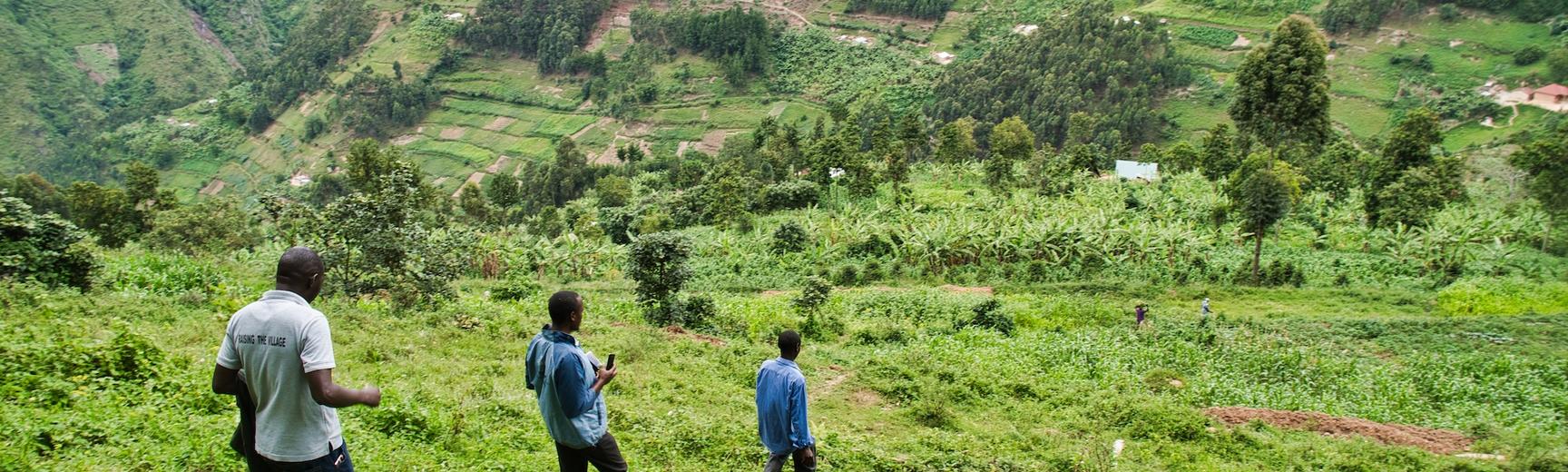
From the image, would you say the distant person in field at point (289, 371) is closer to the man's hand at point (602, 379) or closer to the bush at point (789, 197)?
the man's hand at point (602, 379)

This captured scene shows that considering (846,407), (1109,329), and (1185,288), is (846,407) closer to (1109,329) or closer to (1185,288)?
(1109,329)

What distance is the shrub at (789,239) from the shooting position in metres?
29.7

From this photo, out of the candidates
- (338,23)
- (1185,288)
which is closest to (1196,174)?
(1185,288)

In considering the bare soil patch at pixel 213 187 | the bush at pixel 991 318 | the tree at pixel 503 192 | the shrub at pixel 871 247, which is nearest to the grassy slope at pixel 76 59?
the bare soil patch at pixel 213 187

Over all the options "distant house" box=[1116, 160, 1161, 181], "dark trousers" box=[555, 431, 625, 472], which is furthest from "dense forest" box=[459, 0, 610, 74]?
"dark trousers" box=[555, 431, 625, 472]

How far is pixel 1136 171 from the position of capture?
39031 mm

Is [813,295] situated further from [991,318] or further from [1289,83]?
[1289,83]

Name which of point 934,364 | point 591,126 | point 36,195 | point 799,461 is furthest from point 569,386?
point 591,126

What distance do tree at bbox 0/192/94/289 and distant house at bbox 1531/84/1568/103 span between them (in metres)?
64.5

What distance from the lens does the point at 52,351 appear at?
7.46 m

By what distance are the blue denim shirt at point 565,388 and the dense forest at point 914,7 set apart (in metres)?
80.0

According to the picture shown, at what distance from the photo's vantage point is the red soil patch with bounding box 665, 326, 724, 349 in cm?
1509

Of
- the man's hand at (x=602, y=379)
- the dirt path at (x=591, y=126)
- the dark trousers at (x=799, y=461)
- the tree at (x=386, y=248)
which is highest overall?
the man's hand at (x=602, y=379)

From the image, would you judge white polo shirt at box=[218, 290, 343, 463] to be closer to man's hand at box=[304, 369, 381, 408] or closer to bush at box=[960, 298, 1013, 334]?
man's hand at box=[304, 369, 381, 408]
